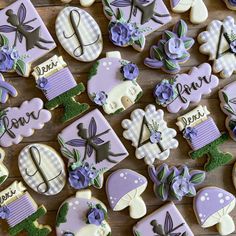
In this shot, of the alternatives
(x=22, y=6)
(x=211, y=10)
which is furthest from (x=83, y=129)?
(x=211, y=10)

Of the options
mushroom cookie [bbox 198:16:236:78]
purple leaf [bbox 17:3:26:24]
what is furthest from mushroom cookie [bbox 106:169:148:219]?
purple leaf [bbox 17:3:26:24]

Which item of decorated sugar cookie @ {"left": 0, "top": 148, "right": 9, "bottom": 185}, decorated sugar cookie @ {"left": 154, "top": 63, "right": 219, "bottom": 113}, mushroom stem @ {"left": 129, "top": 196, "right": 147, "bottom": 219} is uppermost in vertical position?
decorated sugar cookie @ {"left": 0, "top": 148, "right": 9, "bottom": 185}

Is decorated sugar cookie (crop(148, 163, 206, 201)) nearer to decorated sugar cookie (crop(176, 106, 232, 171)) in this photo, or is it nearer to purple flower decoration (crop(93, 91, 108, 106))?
decorated sugar cookie (crop(176, 106, 232, 171))

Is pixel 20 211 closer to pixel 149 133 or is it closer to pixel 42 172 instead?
pixel 42 172

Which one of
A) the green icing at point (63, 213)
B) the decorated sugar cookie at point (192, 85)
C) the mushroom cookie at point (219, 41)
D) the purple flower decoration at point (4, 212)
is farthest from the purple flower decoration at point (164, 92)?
the purple flower decoration at point (4, 212)

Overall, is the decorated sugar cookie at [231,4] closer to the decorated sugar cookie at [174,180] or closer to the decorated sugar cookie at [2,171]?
the decorated sugar cookie at [174,180]

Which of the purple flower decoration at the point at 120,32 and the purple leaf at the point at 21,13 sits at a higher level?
the purple leaf at the point at 21,13
